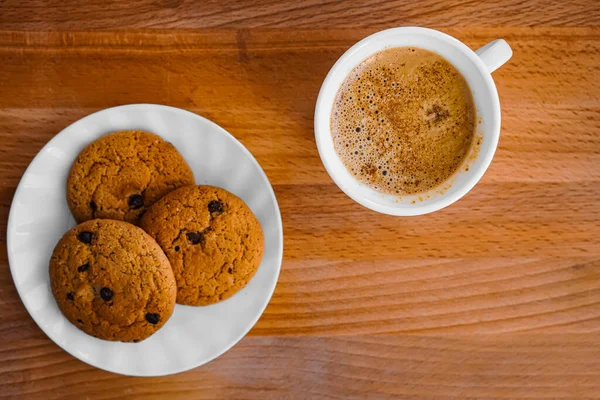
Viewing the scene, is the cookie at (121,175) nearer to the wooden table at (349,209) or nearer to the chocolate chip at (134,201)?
the chocolate chip at (134,201)

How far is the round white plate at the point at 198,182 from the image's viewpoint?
106 centimetres

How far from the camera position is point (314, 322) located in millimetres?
1156

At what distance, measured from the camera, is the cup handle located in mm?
942

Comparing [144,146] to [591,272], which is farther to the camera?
[591,272]

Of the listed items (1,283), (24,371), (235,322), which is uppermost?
(235,322)

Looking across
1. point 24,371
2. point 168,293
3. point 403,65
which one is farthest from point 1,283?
point 403,65

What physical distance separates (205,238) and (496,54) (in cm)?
56

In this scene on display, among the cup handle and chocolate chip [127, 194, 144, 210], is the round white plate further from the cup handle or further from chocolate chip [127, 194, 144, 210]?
the cup handle

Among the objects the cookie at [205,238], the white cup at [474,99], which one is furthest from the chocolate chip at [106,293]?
the white cup at [474,99]

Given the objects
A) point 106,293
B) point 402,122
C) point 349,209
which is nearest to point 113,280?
point 106,293

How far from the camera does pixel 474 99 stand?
100cm

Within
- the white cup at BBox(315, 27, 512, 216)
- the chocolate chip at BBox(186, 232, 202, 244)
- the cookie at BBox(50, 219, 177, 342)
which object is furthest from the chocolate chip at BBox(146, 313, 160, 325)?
the white cup at BBox(315, 27, 512, 216)

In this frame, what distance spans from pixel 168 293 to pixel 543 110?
0.77 metres

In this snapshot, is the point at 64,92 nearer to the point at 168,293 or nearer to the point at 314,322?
the point at 168,293
